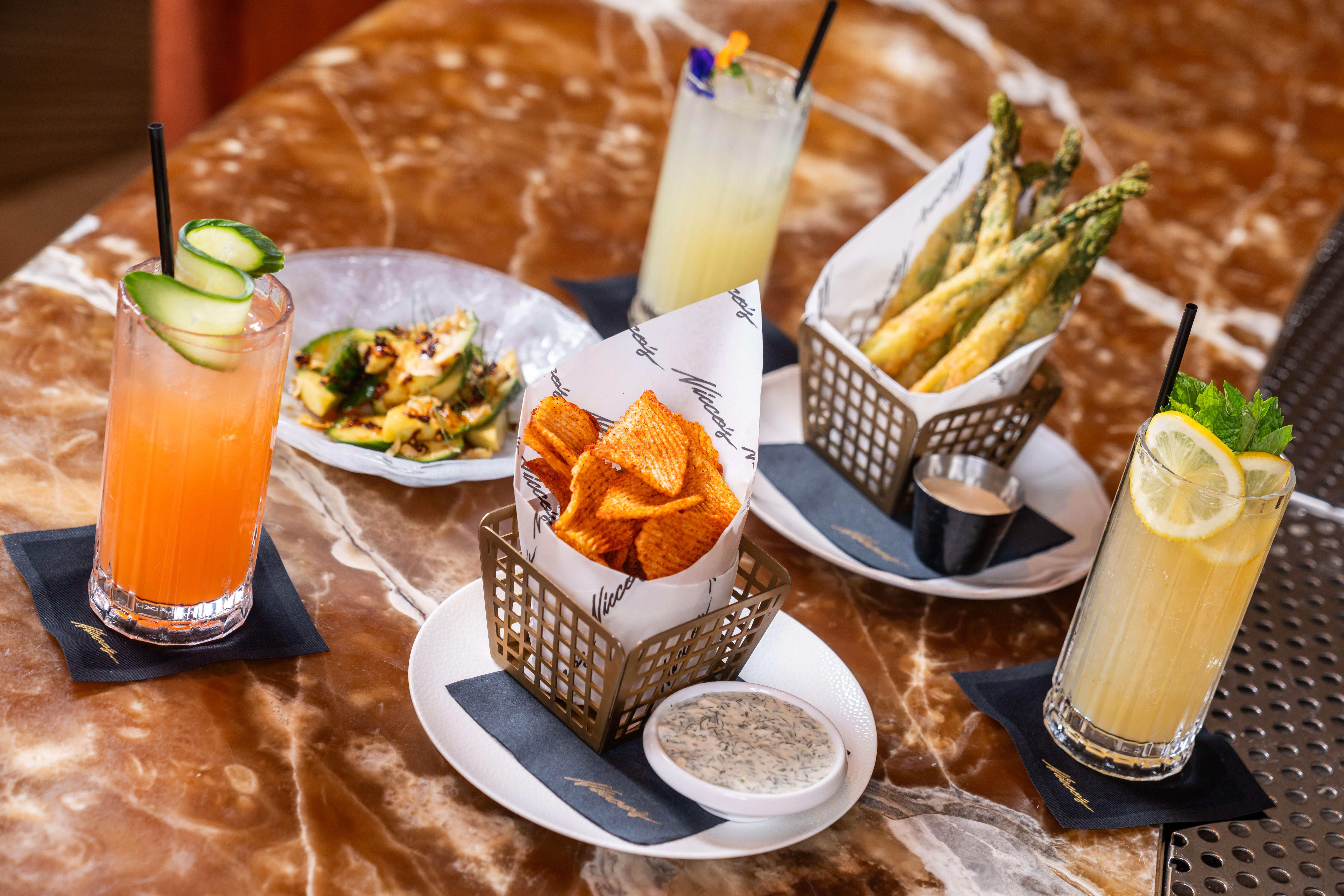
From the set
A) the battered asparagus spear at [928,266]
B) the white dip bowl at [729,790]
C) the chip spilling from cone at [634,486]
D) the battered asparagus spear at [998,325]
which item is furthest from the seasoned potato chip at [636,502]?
the battered asparagus spear at [928,266]

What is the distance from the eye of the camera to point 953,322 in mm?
1509

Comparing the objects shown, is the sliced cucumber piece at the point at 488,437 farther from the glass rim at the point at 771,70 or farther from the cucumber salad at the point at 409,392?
the glass rim at the point at 771,70

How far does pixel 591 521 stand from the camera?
104cm

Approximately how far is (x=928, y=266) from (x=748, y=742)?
795 millimetres

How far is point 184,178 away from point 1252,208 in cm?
209

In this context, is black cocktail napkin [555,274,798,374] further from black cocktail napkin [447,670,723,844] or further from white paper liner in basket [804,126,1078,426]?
black cocktail napkin [447,670,723,844]

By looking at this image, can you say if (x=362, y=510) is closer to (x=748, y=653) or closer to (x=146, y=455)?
(x=146, y=455)

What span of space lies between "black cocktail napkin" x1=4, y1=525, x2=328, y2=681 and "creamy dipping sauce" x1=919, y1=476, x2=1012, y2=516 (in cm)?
70

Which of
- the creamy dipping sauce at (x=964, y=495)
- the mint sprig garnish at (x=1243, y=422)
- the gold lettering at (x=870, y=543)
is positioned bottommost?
the gold lettering at (x=870, y=543)

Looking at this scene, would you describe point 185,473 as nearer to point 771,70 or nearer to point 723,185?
point 723,185

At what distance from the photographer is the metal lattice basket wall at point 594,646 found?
39.7 inches

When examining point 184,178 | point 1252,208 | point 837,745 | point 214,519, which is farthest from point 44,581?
point 1252,208

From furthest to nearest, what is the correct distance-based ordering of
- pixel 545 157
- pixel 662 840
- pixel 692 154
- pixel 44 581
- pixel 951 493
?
pixel 545 157 < pixel 692 154 < pixel 951 493 < pixel 44 581 < pixel 662 840

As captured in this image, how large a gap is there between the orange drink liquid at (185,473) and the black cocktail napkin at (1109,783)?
71 centimetres
